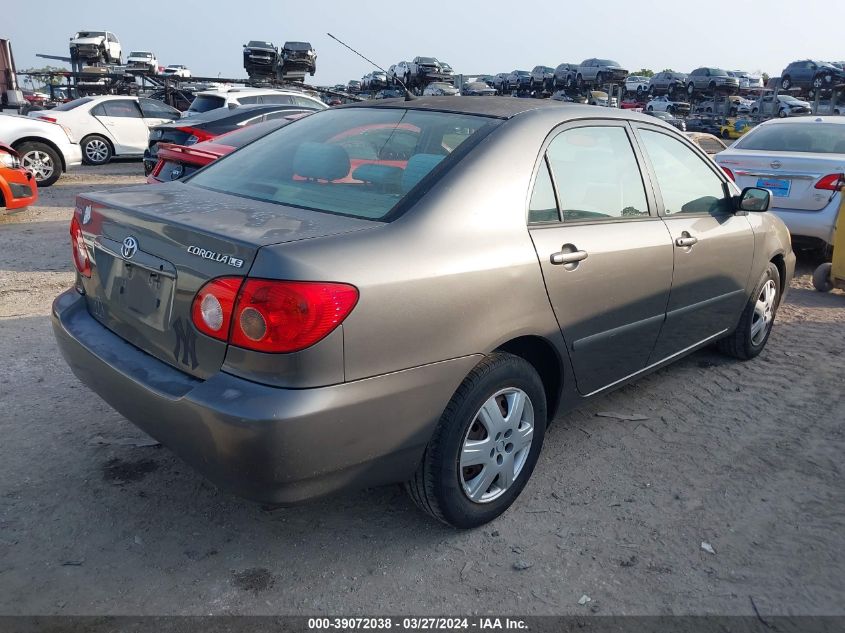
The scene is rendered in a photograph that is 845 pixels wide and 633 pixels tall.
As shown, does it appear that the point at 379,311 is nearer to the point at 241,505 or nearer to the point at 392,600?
the point at 392,600

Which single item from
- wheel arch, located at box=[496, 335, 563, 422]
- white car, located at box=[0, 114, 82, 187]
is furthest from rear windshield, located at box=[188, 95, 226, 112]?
wheel arch, located at box=[496, 335, 563, 422]

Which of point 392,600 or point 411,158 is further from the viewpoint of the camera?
point 411,158

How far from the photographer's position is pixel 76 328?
9.09ft

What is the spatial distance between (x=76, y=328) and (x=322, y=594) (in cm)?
143

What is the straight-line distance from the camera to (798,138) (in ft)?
24.7

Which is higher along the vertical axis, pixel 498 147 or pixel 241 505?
pixel 498 147

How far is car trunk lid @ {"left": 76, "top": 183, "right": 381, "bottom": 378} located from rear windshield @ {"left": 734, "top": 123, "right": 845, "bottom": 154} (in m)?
6.70

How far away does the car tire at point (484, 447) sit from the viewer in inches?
98.1

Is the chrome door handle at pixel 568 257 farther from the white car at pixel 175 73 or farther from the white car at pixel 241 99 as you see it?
the white car at pixel 175 73

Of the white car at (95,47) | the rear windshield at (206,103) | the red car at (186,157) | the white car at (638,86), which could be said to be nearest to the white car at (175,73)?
the white car at (95,47)

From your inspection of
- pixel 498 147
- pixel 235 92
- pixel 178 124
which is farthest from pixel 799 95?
pixel 498 147

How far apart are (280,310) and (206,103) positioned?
12973 mm

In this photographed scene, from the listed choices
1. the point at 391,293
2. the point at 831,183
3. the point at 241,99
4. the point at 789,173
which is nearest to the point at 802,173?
the point at 789,173

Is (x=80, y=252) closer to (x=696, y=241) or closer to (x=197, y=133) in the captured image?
(x=696, y=241)
